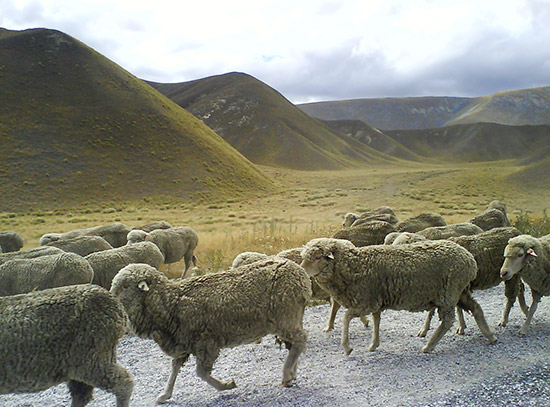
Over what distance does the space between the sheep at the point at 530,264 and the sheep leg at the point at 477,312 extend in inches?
32.7

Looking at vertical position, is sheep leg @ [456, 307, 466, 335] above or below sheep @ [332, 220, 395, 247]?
below

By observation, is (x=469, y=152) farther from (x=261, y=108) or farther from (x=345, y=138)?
(x=261, y=108)

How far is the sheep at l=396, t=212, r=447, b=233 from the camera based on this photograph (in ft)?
47.7

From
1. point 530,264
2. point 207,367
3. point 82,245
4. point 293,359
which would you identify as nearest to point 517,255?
point 530,264

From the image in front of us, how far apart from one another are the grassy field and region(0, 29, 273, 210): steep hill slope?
19.4 feet

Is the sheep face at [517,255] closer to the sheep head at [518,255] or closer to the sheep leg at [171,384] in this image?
the sheep head at [518,255]

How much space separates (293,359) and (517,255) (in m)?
4.73

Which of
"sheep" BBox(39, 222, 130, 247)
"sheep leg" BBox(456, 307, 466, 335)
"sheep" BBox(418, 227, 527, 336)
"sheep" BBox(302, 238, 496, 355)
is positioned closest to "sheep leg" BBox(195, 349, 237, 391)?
"sheep" BBox(302, 238, 496, 355)

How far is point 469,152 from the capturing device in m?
186

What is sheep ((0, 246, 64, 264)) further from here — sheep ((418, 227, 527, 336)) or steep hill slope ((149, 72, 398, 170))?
steep hill slope ((149, 72, 398, 170))

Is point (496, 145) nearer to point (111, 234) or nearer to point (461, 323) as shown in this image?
point (111, 234)

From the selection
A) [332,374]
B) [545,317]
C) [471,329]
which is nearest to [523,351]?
[471,329]

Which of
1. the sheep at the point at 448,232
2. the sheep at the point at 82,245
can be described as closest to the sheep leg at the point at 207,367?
the sheep at the point at 448,232

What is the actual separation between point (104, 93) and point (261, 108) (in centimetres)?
8081
